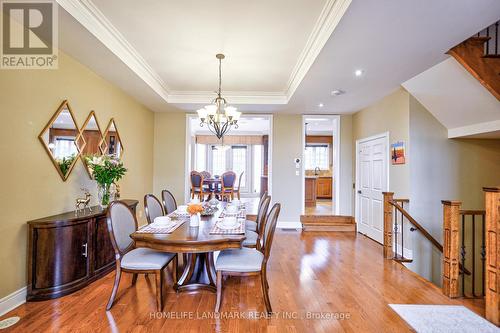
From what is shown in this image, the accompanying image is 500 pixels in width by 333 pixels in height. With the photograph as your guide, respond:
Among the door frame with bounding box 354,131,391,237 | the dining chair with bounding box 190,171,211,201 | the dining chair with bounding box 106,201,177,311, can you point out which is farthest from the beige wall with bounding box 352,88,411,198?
the dining chair with bounding box 190,171,211,201

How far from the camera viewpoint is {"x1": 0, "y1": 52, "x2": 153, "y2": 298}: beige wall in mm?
2254

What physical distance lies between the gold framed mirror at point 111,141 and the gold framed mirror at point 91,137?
0.09 m

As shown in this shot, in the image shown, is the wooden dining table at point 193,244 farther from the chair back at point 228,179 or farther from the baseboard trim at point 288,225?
the chair back at point 228,179

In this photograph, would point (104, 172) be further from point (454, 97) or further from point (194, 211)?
point (454, 97)

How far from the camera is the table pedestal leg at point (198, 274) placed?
260 cm

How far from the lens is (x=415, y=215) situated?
382cm

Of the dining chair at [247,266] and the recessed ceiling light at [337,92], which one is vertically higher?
the recessed ceiling light at [337,92]

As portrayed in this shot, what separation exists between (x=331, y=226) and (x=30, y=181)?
5225 millimetres

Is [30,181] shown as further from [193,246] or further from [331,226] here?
[331,226]

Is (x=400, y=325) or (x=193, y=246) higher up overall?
(x=193, y=246)

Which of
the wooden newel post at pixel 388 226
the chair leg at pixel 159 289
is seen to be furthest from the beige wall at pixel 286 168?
the chair leg at pixel 159 289

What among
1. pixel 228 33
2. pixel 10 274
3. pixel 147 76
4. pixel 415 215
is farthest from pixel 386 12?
pixel 10 274

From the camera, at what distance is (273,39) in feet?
9.78

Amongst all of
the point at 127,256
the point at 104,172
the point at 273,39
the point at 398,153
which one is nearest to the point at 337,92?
the point at 398,153
